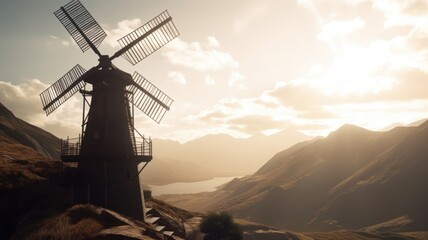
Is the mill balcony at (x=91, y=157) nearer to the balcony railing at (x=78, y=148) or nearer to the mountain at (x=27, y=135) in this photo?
the balcony railing at (x=78, y=148)

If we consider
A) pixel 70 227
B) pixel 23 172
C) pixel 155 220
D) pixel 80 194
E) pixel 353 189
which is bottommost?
pixel 353 189

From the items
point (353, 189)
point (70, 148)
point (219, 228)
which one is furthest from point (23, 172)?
point (353, 189)

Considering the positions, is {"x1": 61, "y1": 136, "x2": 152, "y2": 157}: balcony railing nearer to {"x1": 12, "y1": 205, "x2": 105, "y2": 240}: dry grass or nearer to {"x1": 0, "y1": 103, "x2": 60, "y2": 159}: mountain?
{"x1": 12, "y1": 205, "x2": 105, "y2": 240}: dry grass

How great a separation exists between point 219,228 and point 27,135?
61.4 meters

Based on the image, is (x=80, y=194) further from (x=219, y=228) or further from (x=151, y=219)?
(x=219, y=228)

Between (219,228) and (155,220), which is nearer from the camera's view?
(155,220)

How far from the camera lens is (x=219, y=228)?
34219 mm

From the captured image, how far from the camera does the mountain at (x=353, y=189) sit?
11437cm

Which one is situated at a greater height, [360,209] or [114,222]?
[114,222]

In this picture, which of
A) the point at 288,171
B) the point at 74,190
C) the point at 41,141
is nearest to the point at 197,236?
the point at 74,190

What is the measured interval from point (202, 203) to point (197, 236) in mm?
160076

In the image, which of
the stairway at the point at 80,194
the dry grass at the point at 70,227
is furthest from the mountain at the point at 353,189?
the dry grass at the point at 70,227

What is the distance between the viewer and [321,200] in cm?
13738

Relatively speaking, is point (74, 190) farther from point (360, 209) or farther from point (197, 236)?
point (360, 209)
